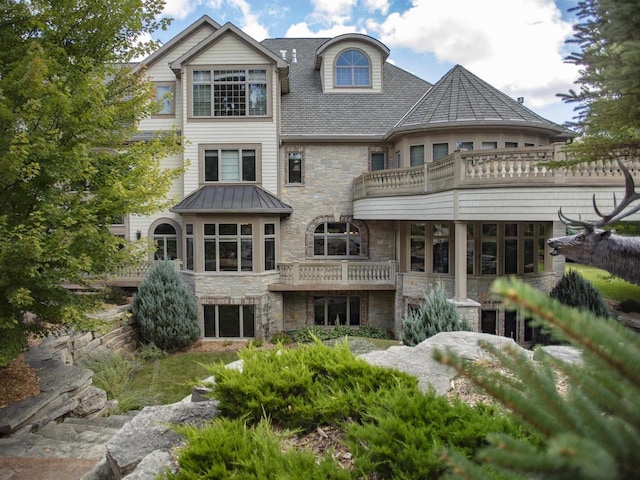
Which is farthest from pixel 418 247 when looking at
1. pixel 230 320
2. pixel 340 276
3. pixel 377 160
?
pixel 230 320

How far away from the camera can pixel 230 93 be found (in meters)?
16.7

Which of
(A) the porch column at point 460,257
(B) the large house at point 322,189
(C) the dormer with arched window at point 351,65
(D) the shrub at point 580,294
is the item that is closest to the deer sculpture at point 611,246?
(A) the porch column at point 460,257

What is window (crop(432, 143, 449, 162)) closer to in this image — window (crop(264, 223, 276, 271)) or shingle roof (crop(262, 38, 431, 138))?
shingle roof (crop(262, 38, 431, 138))

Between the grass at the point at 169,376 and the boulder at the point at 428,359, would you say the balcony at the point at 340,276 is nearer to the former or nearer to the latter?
the grass at the point at 169,376

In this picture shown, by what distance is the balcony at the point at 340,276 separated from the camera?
1588 cm

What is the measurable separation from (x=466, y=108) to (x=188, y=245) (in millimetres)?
11332

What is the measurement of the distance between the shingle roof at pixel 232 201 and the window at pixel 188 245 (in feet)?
3.15

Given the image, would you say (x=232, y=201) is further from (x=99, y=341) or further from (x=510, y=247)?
(x=510, y=247)

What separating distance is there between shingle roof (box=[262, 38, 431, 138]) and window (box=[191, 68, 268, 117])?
1.39m

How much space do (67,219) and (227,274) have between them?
400 inches

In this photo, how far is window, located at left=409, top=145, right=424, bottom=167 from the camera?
15.7 m

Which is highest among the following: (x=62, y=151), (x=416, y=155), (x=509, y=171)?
(x=416, y=155)

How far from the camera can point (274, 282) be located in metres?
16.3

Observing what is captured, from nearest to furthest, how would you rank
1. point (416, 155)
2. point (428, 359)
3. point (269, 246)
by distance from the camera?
point (428, 359), point (416, 155), point (269, 246)
